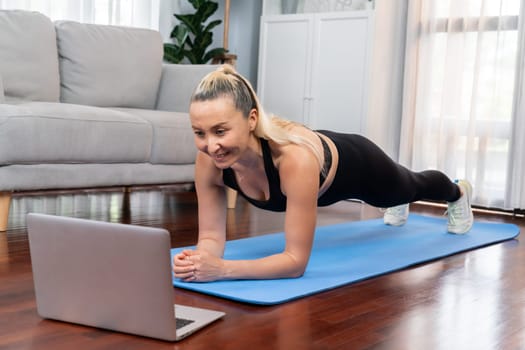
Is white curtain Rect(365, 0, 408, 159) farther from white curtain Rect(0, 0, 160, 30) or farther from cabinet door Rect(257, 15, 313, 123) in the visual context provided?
white curtain Rect(0, 0, 160, 30)

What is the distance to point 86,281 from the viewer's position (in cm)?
145

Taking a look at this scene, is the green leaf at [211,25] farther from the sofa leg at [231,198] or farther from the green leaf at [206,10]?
the sofa leg at [231,198]

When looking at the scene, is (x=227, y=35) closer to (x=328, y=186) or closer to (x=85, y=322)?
(x=328, y=186)

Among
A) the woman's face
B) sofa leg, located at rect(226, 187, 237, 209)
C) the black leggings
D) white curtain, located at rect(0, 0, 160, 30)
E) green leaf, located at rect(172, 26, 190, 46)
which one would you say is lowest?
sofa leg, located at rect(226, 187, 237, 209)

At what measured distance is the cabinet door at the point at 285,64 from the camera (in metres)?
4.91

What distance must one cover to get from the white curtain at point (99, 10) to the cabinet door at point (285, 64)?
82 cm

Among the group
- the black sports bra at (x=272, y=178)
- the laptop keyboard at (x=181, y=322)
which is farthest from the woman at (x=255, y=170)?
the laptop keyboard at (x=181, y=322)

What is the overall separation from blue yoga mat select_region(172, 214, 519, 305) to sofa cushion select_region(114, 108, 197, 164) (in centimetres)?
75

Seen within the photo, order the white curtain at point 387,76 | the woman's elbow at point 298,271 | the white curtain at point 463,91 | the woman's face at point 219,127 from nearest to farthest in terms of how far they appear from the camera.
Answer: the woman's face at point 219,127, the woman's elbow at point 298,271, the white curtain at point 463,91, the white curtain at point 387,76

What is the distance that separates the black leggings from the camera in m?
2.22

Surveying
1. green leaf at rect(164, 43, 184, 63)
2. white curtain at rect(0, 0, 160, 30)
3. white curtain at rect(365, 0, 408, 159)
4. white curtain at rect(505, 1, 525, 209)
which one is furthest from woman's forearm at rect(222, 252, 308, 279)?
green leaf at rect(164, 43, 184, 63)

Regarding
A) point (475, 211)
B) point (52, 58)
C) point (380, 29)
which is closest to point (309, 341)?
point (52, 58)

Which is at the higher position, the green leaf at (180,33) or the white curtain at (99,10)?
the white curtain at (99,10)

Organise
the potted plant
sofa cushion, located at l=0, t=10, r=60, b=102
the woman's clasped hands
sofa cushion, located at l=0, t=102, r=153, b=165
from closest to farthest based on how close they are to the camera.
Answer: the woman's clasped hands, sofa cushion, located at l=0, t=102, r=153, b=165, sofa cushion, located at l=0, t=10, r=60, b=102, the potted plant
